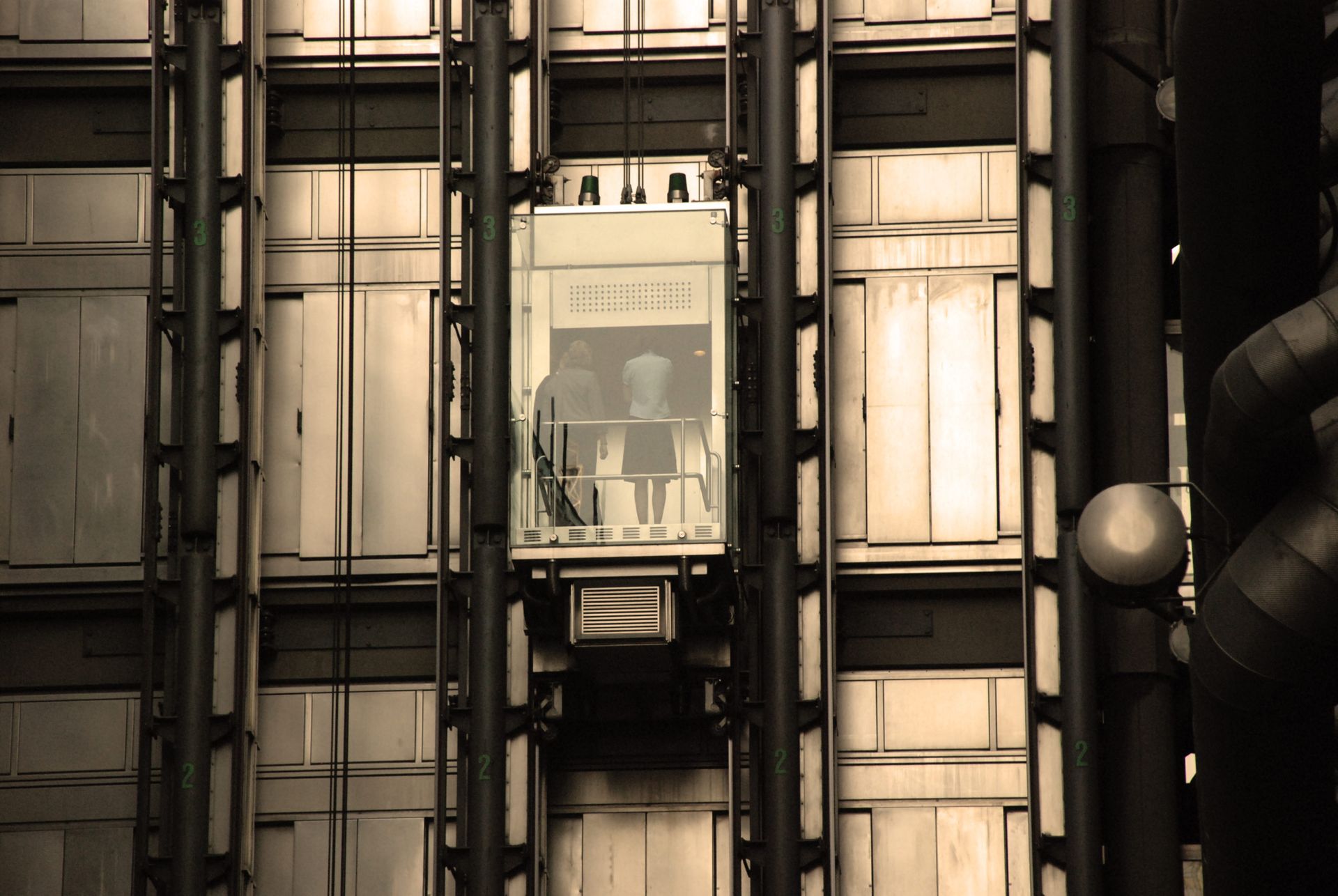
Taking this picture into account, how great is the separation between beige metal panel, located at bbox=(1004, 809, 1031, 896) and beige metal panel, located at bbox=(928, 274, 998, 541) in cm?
307

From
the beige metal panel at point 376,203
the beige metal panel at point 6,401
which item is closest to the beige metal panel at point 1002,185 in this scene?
the beige metal panel at point 376,203

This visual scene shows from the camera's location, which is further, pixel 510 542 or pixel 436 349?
pixel 436 349

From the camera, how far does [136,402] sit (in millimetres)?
23969

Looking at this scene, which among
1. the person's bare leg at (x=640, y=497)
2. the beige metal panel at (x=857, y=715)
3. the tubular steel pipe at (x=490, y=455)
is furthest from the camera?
the beige metal panel at (x=857, y=715)

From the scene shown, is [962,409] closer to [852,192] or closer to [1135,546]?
Result: [852,192]

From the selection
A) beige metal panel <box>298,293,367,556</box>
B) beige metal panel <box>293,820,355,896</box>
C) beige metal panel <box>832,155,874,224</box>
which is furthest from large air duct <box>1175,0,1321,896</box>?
beige metal panel <box>298,293,367,556</box>

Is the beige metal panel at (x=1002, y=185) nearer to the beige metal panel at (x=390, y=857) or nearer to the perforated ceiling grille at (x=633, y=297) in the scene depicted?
the perforated ceiling grille at (x=633, y=297)

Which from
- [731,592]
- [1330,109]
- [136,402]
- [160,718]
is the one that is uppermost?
[1330,109]

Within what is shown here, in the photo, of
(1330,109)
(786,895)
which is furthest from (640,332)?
(1330,109)

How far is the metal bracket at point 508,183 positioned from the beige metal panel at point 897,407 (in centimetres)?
405

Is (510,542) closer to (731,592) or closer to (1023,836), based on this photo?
(731,592)

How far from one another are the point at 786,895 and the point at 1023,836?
2.78 meters

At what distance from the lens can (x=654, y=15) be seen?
24.3 m

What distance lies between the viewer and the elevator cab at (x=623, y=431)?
853 inches
